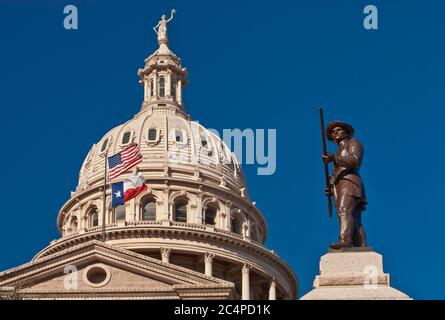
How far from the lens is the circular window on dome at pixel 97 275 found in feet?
166

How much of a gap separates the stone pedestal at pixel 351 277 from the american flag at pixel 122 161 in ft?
170

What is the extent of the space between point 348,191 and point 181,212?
212ft

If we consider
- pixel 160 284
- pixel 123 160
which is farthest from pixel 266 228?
pixel 160 284

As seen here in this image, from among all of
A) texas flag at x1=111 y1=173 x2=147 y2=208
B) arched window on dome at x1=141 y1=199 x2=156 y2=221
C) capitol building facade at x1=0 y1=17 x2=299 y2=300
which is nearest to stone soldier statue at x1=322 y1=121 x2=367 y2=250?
texas flag at x1=111 y1=173 x2=147 y2=208

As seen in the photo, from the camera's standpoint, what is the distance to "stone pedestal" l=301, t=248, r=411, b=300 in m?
17.8

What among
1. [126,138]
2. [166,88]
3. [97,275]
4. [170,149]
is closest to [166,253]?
[170,149]

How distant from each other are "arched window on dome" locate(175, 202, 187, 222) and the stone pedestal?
64546 mm

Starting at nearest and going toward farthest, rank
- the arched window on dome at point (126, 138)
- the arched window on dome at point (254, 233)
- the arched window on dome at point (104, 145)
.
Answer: the arched window on dome at point (254, 233) → the arched window on dome at point (126, 138) → the arched window on dome at point (104, 145)

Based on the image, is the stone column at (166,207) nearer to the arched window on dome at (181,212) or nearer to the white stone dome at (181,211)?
the white stone dome at (181,211)

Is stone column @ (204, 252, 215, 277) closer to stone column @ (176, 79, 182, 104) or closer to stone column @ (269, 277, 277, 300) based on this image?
stone column @ (269, 277, 277, 300)

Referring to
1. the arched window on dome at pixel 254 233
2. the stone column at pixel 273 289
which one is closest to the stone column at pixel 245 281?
the stone column at pixel 273 289
